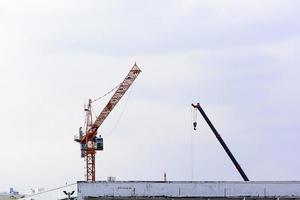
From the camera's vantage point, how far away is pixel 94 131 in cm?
14988

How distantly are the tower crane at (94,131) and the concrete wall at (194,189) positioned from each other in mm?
82302

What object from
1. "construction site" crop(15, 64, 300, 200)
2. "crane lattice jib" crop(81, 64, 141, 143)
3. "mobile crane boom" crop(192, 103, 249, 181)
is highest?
"crane lattice jib" crop(81, 64, 141, 143)

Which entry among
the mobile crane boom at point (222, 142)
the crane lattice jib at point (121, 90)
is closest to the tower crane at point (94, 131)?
the crane lattice jib at point (121, 90)

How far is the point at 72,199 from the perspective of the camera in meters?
66.9

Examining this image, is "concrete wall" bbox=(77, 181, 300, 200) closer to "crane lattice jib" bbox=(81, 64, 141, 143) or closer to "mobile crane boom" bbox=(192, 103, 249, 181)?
"mobile crane boom" bbox=(192, 103, 249, 181)

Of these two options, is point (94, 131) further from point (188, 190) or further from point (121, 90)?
point (188, 190)

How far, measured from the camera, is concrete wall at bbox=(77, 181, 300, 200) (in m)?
64.2

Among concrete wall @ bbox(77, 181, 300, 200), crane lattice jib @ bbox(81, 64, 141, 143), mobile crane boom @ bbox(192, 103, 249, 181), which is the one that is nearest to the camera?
concrete wall @ bbox(77, 181, 300, 200)

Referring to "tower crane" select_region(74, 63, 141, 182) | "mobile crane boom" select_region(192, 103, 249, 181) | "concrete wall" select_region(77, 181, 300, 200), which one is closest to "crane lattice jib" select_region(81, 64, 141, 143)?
"tower crane" select_region(74, 63, 141, 182)

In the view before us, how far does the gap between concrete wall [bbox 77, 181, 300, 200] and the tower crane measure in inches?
3240

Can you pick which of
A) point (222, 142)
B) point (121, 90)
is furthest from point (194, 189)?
point (121, 90)

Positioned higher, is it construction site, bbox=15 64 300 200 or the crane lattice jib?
the crane lattice jib

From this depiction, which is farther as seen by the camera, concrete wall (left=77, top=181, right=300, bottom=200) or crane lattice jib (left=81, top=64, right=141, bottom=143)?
crane lattice jib (left=81, top=64, right=141, bottom=143)

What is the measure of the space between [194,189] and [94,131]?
86.6m
